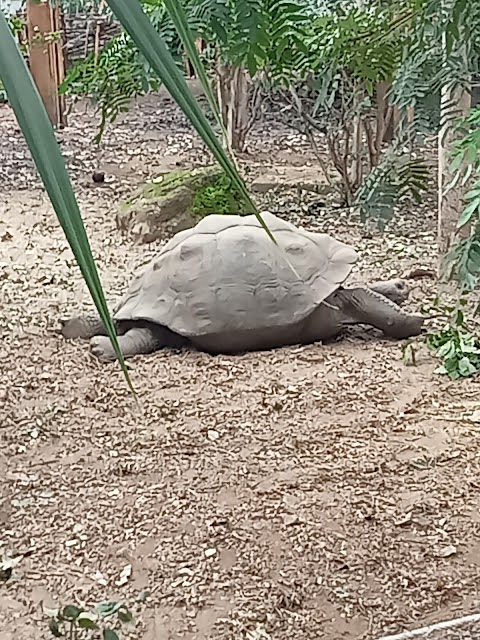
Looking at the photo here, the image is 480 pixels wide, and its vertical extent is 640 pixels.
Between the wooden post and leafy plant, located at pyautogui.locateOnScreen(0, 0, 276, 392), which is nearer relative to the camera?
leafy plant, located at pyautogui.locateOnScreen(0, 0, 276, 392)

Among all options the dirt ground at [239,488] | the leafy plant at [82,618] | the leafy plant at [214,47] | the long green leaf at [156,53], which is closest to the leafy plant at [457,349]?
the dirt ground at [239,488]

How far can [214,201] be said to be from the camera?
4.86 metres

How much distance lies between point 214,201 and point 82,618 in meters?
3.58

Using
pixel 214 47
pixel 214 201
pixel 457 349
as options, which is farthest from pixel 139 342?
pixel 214 201

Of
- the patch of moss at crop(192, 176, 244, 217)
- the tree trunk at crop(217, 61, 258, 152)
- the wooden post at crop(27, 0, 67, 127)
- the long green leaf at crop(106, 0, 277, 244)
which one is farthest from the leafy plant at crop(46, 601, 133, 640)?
the wooden post at crop(27, 0, 67, 127)

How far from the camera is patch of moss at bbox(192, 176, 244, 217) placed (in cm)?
481

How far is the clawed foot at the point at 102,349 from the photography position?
2.96 meters

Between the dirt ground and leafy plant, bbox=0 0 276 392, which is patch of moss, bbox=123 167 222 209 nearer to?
the dirt ground

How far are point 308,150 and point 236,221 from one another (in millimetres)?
3645

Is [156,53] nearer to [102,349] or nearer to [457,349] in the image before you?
[457,349]

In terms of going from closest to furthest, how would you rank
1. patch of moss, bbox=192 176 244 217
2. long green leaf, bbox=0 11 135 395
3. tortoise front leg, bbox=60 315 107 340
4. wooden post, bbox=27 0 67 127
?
long green leaf, bbox=0 11 135 395
tortoise front leg, bbox=60 315 107 340
patch of moss, bbox=192 176 244 217
wooden post, bbox=27 0 67 127

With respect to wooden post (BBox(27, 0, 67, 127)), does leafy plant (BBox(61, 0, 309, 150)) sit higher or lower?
higher

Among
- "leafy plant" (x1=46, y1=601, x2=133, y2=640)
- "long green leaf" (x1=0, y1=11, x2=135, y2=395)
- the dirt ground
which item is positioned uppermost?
"long green leaf" (x1=0, y1=11, x2=135, y2=395)

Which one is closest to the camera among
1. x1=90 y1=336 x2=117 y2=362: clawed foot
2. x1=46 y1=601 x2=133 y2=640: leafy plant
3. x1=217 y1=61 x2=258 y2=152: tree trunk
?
x1=46 y1=601 x2=133 y2=640: leafy plant
